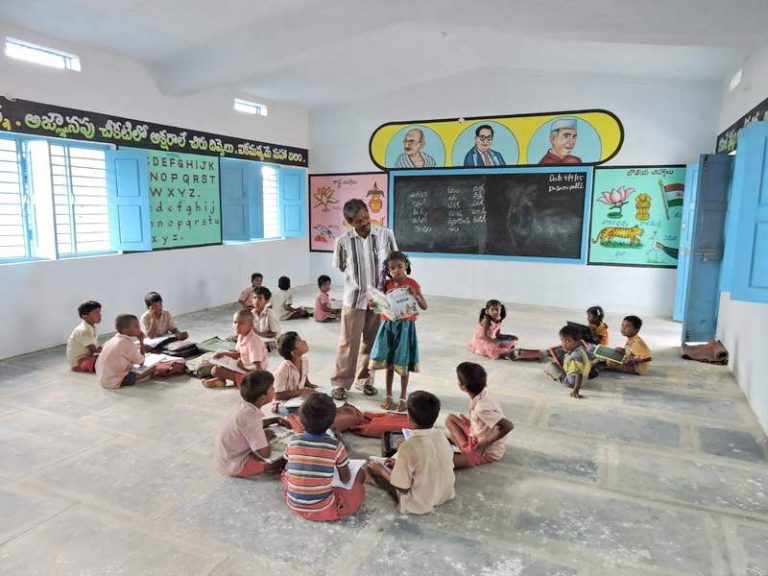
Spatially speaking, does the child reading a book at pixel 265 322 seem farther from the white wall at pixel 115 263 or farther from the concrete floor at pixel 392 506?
the white wall at pixel 115 263

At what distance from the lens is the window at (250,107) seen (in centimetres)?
774

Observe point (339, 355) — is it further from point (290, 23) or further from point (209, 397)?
point (290, 23)

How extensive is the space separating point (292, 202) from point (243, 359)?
5.18m

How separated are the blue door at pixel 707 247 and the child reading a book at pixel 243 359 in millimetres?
4509

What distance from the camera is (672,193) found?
7145 mm

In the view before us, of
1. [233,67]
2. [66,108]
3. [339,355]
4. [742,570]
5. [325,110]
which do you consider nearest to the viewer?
[742,570]

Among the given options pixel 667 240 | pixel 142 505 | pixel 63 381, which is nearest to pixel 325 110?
pixel 667 240

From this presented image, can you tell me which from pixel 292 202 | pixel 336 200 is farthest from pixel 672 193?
pixel 292 202

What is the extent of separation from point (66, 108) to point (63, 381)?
2.79 m

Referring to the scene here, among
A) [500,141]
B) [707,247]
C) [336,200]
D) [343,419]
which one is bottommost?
[343,419]

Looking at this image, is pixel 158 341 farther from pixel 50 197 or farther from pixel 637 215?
pixel 637 215

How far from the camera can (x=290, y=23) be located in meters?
5.47

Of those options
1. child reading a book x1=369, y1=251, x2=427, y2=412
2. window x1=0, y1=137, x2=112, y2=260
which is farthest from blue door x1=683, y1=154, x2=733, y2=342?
window x1=0, y1=137, x2=112, y2=260

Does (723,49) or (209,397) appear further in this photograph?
(723,49)
